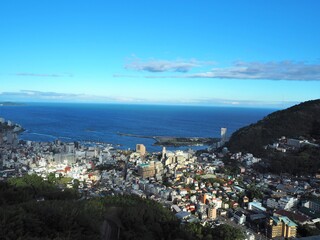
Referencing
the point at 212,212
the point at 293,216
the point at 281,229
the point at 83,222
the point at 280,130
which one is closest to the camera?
the point at 83,222

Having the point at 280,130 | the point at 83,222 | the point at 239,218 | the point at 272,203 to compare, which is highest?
the point at 280,130

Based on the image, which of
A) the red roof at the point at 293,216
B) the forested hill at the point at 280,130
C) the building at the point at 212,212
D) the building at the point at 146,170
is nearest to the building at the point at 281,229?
the red roof at the point at 293,216

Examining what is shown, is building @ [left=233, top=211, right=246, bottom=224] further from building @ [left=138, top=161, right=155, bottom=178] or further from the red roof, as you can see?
building @ [left=138, top=161, right=155, bottom=178]

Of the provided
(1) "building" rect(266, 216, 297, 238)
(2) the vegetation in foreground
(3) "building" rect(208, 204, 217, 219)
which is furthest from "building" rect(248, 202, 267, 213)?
(2) the vegetation in foreground

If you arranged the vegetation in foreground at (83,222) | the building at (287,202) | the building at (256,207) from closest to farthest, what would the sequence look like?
the vegetation in foreground at (83,222) → the building at (256,207) → the building at (287,202)

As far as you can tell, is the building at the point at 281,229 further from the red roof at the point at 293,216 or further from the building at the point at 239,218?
the building at the point at 239,218

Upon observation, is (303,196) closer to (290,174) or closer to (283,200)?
(283,200)

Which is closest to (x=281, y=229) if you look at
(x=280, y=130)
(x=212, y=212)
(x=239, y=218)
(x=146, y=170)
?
(x=239, y=218)

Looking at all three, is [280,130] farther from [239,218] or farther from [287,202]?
[239,218]
